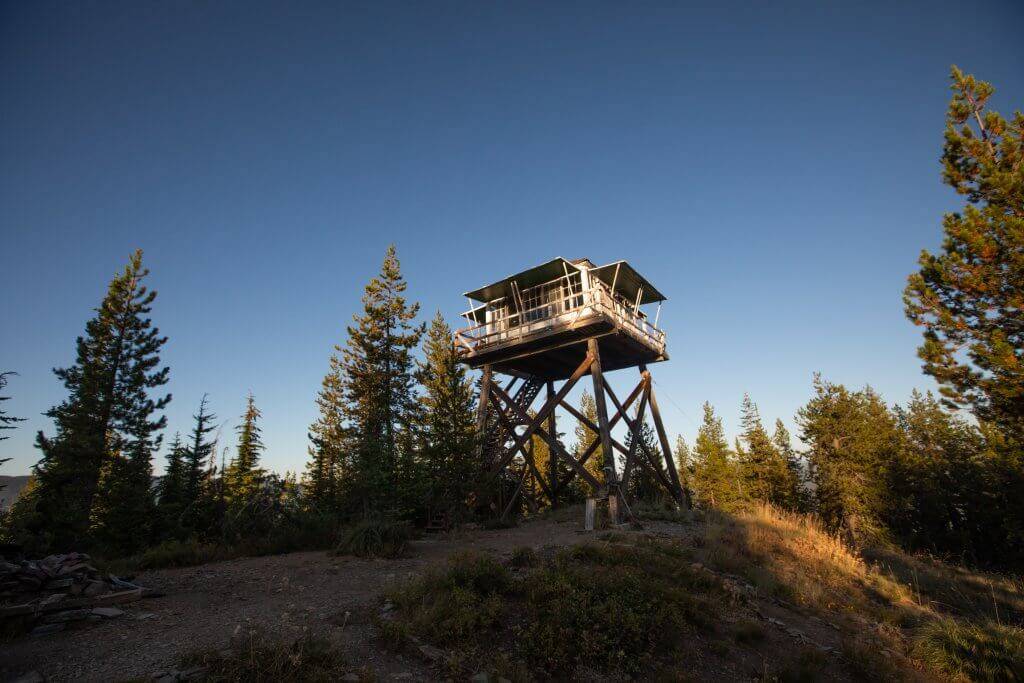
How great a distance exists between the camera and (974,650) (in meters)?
6.82

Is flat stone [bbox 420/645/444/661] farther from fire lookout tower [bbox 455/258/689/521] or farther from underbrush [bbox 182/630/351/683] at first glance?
fire lookout tower [bbox 455/258/689/521]

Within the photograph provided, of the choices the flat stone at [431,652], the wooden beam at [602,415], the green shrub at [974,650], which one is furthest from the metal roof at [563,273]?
the flat stone at [431,652]

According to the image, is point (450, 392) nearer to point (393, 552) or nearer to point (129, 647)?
point (393, 552)

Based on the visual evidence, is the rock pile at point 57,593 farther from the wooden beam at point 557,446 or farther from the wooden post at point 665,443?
the wooden post at point 665,443

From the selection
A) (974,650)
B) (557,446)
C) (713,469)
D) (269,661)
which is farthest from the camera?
(713,469)

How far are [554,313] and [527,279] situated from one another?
2096mm

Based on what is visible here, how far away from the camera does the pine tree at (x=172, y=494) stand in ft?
47.0

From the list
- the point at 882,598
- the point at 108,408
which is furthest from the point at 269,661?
the point at 108,408

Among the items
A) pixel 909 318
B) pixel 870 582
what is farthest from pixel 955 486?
pixel 870 582

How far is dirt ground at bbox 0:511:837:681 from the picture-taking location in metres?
5.04

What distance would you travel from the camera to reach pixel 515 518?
1730 cm

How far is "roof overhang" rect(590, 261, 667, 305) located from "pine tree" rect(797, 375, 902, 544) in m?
25.2

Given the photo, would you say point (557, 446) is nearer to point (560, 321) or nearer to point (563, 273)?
point (560, 321)

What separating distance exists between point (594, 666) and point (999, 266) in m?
17.5
